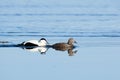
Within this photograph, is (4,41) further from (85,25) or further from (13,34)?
(85,25)

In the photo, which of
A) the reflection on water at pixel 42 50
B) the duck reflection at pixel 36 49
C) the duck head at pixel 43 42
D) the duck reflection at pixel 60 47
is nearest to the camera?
the reflection on water at pixel 42 50

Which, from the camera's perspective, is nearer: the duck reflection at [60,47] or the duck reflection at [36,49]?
the duck reflection at [36,49]

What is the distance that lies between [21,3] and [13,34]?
16260mm

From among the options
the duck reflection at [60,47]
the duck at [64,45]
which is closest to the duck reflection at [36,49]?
the duck reflection at [60,47]

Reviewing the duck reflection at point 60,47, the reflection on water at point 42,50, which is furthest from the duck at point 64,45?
the reflection on water at point 42,50

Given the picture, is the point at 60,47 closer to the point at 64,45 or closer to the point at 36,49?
the point at 64,45

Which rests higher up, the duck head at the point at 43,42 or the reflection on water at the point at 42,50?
the duck head at the point at 43,42

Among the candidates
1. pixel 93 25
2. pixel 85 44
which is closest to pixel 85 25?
pixel 93 25

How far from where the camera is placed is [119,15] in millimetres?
37062

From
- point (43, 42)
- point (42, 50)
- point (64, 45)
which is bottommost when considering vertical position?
point (42, 50)

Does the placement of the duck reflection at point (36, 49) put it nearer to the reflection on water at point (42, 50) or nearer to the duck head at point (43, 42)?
the reflection on water at point (42, 50)

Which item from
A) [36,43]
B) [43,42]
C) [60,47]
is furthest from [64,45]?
[36,43]

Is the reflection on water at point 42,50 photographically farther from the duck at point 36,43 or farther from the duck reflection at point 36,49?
the duck at point 36,43

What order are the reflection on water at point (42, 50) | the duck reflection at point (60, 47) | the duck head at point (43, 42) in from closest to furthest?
1. the reflection on water at point (42, 50)
2. the duck reflection at point (60, 47)
3. the duck head at point (43, 42)
